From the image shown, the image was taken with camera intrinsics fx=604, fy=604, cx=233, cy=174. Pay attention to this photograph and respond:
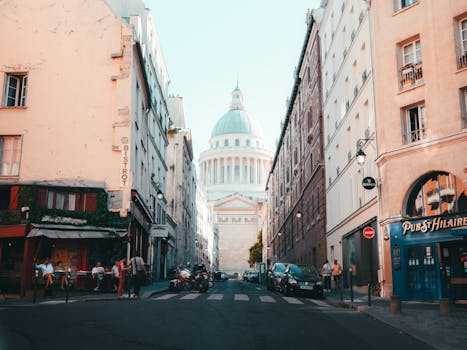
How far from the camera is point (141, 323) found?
11.9 m

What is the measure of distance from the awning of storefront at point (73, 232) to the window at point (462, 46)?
49.4 feet

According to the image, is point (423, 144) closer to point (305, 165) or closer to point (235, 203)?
point (305, 165)

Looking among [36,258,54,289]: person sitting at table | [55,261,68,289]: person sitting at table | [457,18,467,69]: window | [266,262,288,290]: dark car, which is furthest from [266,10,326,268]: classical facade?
[36,258,54,289]: person sitting at table

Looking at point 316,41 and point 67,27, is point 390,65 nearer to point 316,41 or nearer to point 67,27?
Answer: point 67,27

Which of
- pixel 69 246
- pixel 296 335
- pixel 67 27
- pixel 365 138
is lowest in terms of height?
pixel 296 335

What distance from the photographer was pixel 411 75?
75.5 feet

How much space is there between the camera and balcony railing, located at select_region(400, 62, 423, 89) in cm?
2272

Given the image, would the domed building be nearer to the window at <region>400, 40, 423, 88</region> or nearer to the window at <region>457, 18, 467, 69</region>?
the window at <region>400, 40, 423, 88</region>

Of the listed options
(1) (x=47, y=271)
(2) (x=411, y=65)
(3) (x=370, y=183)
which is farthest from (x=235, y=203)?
(2) (x=411, y=65)

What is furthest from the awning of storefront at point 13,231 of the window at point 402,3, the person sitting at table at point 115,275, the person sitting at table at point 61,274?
the window at point 402,3

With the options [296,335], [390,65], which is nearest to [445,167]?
[390,65]

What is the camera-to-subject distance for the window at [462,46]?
20906 mm

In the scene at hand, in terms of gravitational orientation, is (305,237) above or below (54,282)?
above

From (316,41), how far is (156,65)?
11318 mm
